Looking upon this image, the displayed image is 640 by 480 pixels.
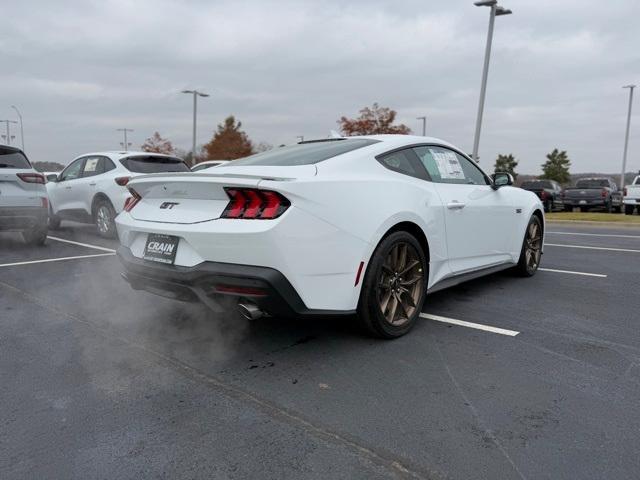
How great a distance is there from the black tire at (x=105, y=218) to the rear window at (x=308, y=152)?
17.3 ft

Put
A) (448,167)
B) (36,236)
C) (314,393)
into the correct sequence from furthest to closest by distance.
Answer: (36,236), (448,167), (314,393)

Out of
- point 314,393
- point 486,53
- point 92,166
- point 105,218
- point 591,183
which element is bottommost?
point 314,393

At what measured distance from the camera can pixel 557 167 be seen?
67.8 m

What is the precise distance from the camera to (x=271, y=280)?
2850 millimetres

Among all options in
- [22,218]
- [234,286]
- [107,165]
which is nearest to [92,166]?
[107,165]

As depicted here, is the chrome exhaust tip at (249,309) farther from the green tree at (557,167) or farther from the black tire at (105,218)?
the green tree at (557,167)

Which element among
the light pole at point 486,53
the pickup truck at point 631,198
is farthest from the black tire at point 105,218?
the pickup truck at point 631,198

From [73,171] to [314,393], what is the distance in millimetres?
8454

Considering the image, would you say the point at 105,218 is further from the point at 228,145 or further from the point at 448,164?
the point at 228,145

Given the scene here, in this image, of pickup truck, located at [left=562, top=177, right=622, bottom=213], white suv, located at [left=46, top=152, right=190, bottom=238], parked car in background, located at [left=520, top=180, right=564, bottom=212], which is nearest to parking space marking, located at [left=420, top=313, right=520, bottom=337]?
white suv, located at [left=46, top=152, right=190, bottom=238]

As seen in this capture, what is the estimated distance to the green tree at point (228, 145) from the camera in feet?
157

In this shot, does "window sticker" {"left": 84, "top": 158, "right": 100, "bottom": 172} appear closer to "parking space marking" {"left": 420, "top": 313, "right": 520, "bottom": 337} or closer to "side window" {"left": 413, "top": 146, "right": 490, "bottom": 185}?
"side window" {"left": 413, "top": 146, "right": 490, "bottom": 185}

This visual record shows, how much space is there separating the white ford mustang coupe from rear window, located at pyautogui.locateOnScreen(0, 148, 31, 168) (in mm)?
4810

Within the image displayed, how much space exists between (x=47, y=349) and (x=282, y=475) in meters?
2.13
